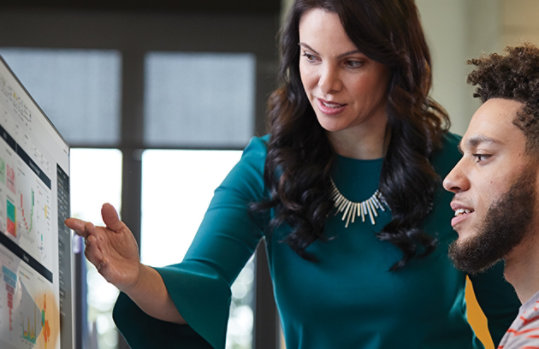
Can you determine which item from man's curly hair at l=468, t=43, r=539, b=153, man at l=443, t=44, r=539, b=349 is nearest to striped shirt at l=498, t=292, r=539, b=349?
man at l=443, t=44, r=539, b=349

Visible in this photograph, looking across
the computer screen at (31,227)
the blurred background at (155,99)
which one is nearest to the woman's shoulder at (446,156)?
the computer screen at (31,227)

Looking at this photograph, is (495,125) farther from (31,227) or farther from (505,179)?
(31,227)

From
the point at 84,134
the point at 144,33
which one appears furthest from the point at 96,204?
the point at 144,33

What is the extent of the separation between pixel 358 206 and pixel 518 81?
51cm

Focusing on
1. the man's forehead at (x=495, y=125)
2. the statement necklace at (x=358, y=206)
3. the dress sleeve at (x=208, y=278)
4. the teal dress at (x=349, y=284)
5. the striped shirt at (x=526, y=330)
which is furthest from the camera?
the statement necklace at (x=358, y=206)

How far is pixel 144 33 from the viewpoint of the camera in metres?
4.52

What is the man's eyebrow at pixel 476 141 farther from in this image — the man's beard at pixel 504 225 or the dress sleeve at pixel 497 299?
the dress sleeve at pixel 497 299

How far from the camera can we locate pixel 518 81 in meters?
1.31

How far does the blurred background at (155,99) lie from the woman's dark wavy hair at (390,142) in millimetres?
2567

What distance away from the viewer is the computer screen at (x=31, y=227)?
1.01m

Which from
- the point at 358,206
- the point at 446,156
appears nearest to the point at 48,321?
the point at 358,206

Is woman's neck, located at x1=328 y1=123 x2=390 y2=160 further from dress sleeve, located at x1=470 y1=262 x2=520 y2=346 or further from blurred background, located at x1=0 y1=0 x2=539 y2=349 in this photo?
blurred background, located at x1=0 y1=0 x2=539 y2=349

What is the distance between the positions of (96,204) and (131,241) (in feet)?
10.2

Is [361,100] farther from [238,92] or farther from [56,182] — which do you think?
[238,92]
